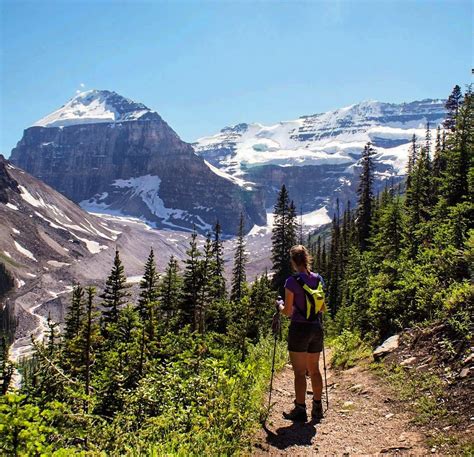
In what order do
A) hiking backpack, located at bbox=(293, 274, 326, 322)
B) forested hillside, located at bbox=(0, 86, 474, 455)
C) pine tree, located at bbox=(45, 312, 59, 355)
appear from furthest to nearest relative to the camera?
pine tree, located at bbox=(45, 312, 59, 355)
hiking backpack, located at bbox=(293, 274, 326, 322)
forested hillside, located at bbox=(0, 86, 474, 455)

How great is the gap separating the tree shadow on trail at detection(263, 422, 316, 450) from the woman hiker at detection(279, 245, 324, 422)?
0.83ft

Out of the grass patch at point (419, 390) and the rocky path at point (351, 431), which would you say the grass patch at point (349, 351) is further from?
the rocky path at point (351, 431)

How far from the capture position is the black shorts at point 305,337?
23.3 ft

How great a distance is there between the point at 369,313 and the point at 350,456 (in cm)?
696

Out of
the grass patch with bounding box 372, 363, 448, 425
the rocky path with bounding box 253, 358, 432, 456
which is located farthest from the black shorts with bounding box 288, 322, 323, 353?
the grass patch with bounding box 372, 363, 448, 425

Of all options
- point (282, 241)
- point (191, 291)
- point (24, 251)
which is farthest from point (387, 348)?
point (24, 251)

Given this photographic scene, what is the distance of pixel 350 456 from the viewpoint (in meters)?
5.68

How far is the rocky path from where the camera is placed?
5.77 m

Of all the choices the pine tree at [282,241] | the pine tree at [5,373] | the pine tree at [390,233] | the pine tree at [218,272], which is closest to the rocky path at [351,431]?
the pine tree at [5,373]

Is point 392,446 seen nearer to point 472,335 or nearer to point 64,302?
point 472,335

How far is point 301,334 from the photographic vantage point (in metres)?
7.12

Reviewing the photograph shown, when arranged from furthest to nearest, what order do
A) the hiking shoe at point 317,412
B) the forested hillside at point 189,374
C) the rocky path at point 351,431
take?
1. the hiking shoe at point 317,412
2. the rocky path at point 351,431
3. the forested hillside at point 189,374

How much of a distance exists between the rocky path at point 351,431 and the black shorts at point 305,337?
1.03 m

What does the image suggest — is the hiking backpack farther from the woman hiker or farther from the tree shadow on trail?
the tree shadow on trail
